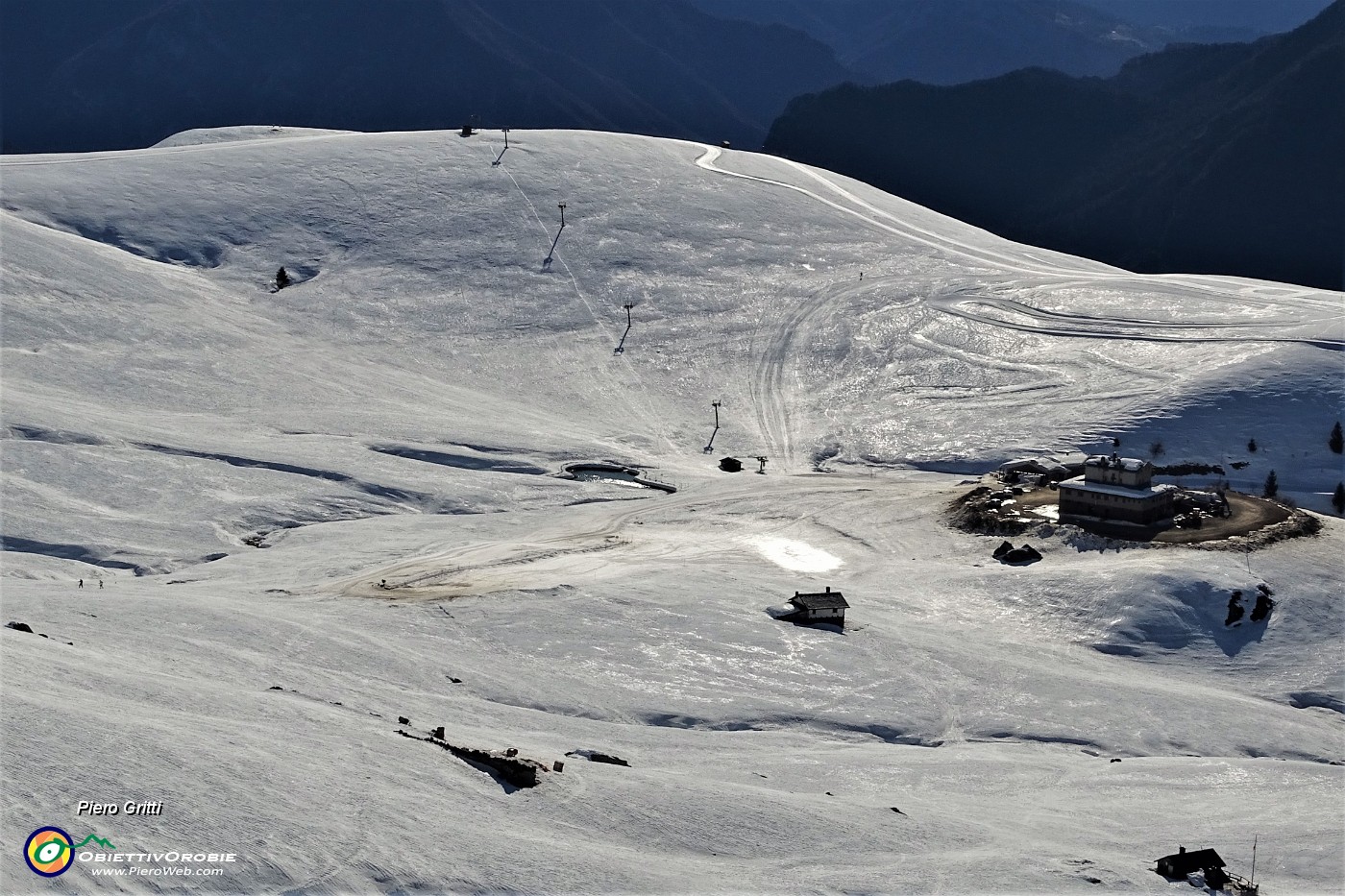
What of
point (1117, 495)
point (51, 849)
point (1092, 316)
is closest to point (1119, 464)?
point (1117, 495)

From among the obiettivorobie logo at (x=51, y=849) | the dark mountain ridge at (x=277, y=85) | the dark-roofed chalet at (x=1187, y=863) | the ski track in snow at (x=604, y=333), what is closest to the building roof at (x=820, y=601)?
the dark-roofed chalet at (x=1187, y=863)

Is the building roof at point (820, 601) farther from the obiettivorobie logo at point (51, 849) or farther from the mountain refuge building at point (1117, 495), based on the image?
the obiettivorobie logo at point (51, 849)

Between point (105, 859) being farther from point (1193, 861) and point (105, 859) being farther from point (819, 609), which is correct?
point (819, 609)

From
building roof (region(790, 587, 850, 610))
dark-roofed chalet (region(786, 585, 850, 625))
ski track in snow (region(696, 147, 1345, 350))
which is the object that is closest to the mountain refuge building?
building roof (region(790, 587, 850, 610))

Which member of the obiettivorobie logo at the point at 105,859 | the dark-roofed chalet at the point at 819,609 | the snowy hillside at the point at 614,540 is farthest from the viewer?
the dark-roofed chalet at the point at 819,609

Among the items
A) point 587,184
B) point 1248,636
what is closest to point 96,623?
point 1248,636

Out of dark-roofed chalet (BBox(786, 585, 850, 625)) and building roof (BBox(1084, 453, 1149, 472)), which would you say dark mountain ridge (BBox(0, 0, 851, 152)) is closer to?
building roof (BBox(1084, 453, 1149, 472))
